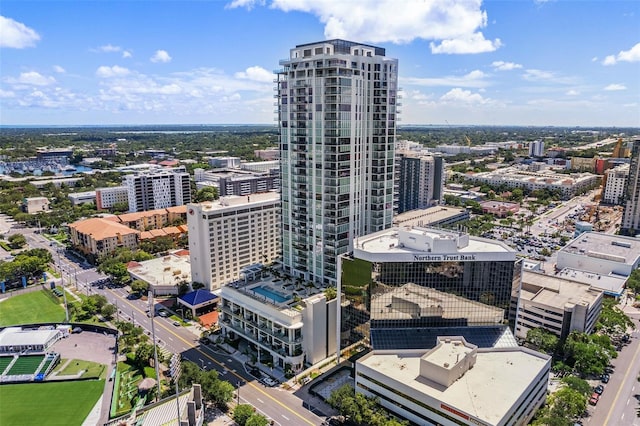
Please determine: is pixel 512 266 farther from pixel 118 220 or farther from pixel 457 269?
pixel 118 220

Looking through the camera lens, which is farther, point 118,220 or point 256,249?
point 118,220

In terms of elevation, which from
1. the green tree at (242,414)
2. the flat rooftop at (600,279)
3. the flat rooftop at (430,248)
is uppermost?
the flat rooftop at (430,248)

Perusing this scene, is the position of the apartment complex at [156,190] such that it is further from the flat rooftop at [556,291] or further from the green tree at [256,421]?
the flat rooftop at [556,291]

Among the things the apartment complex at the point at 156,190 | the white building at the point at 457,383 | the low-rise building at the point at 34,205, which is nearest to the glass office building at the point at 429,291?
the white building at the point at 457,383

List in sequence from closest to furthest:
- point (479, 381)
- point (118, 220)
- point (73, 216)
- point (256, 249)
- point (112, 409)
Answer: point (479, 381)
point (112, 409)
point (256, 249)
point (118, 220)
point (73, 216)

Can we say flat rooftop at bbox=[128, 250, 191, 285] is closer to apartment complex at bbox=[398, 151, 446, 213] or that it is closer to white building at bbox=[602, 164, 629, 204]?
apartment complex at bbox=[398, 151, 446, 213]

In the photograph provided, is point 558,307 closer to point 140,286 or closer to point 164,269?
point 140,286

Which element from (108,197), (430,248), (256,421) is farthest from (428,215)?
(108,197)

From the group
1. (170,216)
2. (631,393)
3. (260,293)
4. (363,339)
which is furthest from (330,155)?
(170,216)

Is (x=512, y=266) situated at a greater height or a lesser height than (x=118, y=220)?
greater
